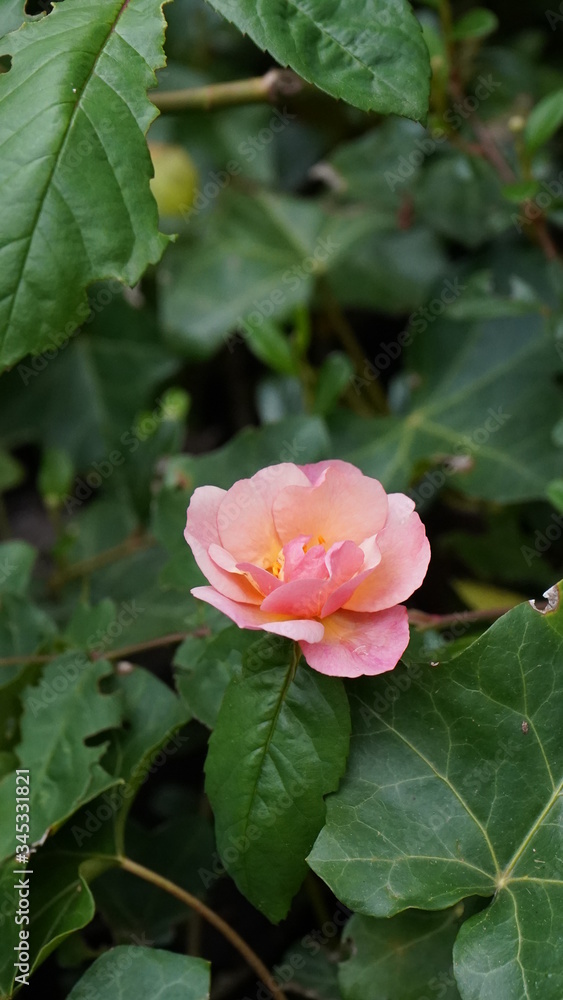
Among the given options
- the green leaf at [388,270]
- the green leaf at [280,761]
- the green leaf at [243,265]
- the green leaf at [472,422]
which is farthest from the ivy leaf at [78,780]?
the green leaf at [388,270]

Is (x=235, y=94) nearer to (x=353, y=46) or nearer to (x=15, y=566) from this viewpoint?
(x=353, y=46)

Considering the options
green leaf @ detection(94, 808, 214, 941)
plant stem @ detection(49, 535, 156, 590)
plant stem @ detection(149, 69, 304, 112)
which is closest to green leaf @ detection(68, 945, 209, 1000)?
green leaf @ detection(94, 808, 214, 941)

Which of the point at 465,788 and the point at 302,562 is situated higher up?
the point at 302,562

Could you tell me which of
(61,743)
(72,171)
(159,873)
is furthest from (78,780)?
(72,171)

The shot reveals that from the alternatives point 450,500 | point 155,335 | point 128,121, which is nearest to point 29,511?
point 155,335

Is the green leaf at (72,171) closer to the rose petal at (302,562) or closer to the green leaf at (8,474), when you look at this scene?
the rose petal at (302,562)

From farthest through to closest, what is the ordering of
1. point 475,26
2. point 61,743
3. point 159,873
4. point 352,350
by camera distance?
point 352,350 < point 475,26 < point 159,873 < point 61,743

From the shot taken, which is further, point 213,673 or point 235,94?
point 235,94

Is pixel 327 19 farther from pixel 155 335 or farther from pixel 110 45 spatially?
pixel 155 335
